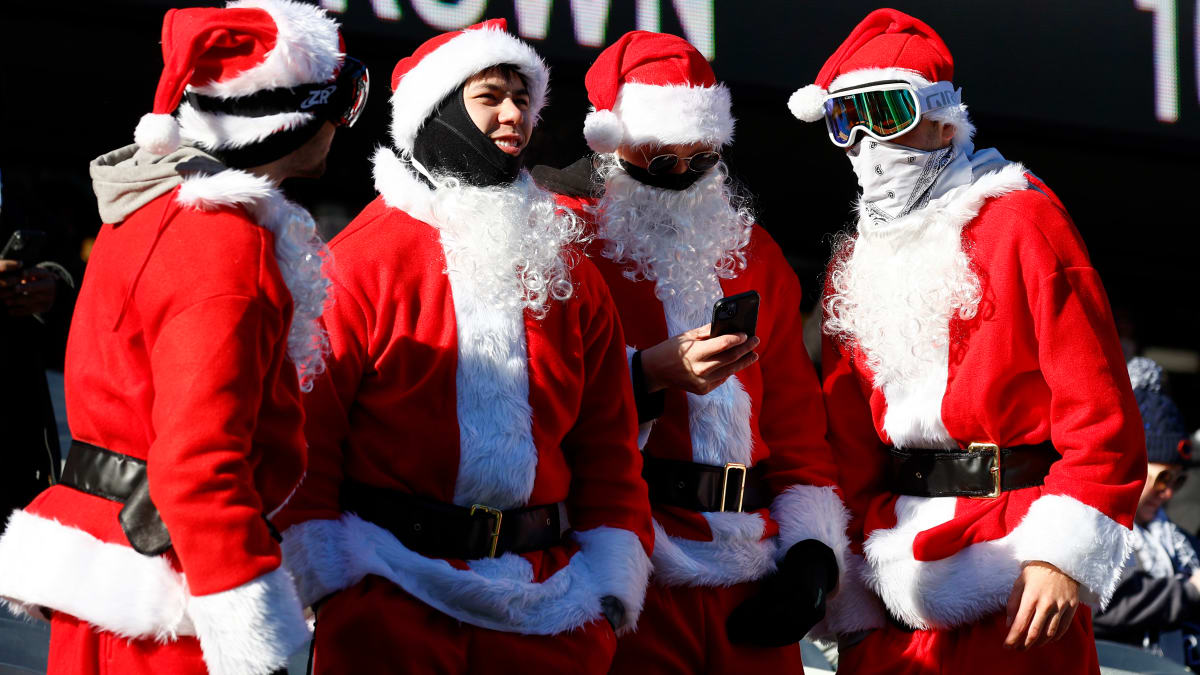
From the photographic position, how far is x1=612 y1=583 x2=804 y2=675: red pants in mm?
2762

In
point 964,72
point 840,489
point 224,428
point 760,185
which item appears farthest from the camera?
point 760,185

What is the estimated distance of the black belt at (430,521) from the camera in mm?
2348

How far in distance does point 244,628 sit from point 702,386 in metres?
1.12

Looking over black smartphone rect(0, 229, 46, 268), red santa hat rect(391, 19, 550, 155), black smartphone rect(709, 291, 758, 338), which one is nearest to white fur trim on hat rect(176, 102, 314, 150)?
red santa hat rect(391, 19, 550, 155)

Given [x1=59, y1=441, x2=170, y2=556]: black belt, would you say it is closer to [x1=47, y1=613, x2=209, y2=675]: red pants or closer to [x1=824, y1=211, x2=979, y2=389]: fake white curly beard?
[x1=47, y1=613, x2=209, y2=675]: red pants

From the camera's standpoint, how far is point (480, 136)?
2553 millimetres

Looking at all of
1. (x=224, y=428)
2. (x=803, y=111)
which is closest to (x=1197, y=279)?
(x=803, y=111)

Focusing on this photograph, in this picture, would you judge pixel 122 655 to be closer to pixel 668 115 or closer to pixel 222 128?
pixel 222 128

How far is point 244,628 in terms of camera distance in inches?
73.8

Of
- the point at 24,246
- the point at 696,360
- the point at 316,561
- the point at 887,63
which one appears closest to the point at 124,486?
the point at 316,561

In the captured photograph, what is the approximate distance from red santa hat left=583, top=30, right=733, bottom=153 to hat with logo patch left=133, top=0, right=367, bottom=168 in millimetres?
979

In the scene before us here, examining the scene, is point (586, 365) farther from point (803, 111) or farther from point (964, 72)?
point (964, 72)

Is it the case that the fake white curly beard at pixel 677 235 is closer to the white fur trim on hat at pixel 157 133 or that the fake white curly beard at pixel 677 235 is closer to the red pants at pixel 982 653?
the red pants at pixel 982 653

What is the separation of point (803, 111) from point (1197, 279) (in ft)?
18.8
